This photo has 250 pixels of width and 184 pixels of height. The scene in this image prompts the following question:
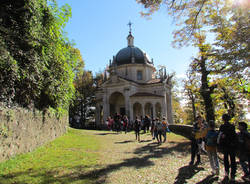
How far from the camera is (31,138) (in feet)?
26.8

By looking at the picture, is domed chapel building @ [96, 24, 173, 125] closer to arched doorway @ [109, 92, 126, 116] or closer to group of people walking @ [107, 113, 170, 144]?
arched doorway @ [109, 92, 126, 116]

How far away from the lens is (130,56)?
3822cm

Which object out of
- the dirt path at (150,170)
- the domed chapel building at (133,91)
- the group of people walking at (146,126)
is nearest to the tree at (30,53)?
the dirt path at (150,170)

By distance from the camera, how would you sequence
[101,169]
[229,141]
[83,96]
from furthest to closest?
[83,96], [101,169], [229,141]

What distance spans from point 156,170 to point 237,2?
22.1 ft

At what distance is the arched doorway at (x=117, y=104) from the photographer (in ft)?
116

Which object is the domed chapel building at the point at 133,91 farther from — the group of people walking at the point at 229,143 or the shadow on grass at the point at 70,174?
the group of people walking at the point at 229,143

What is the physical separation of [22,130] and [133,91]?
25.8 metres

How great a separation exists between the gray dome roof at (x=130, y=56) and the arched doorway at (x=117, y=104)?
7474 millimetres

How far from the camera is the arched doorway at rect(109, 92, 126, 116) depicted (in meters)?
35.3

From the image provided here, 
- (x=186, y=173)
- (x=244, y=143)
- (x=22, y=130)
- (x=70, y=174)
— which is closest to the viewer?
(x=244, y=143)

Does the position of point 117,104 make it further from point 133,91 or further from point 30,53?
point 30,53

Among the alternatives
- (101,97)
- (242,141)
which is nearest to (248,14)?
(242,141)

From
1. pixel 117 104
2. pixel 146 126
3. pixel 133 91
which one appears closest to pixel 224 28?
pixel 146 126
